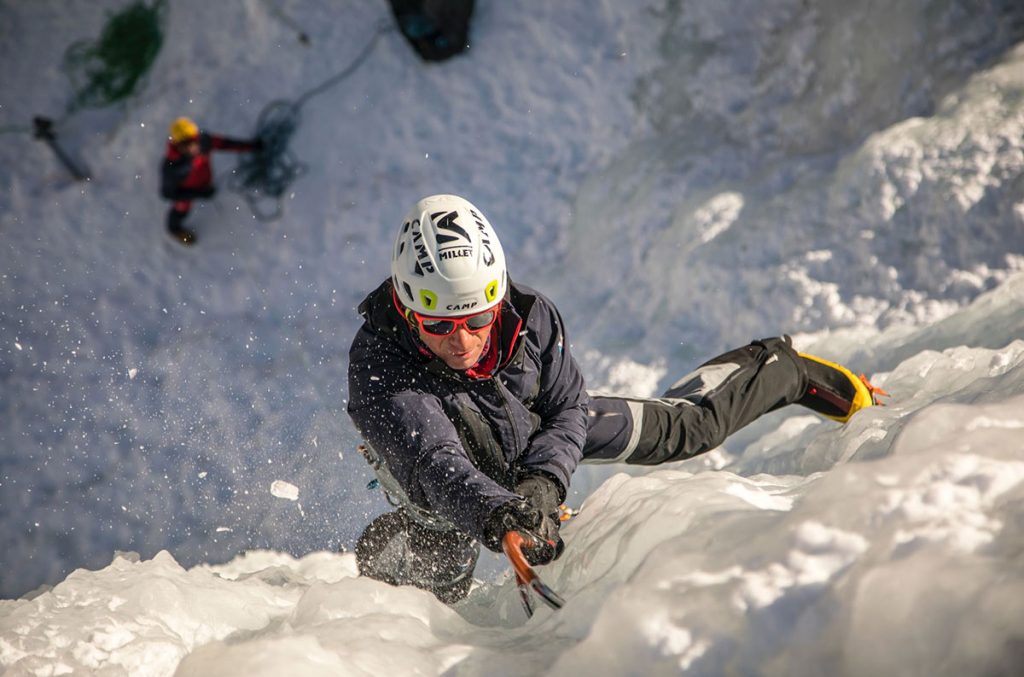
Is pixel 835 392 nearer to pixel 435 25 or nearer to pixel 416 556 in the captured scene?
pixel 416 556

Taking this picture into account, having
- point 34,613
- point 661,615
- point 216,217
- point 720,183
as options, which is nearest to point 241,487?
point 216,217

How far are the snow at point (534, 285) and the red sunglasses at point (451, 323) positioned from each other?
741 mm

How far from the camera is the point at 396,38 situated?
662 centimetres

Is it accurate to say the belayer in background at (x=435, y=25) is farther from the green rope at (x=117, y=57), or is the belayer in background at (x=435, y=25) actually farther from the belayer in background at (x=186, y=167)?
the green rope at (x=117, y=57)

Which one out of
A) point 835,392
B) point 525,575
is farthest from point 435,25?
point 525,575

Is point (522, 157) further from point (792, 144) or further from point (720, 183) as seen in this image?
point (792, 144)

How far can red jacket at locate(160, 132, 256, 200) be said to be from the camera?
21.0 feet

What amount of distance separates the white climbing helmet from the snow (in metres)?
0.84

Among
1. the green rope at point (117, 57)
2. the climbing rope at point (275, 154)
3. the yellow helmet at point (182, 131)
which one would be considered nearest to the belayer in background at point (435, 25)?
the climbing rope at point (275, 154)

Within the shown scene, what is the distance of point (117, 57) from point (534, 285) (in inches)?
166

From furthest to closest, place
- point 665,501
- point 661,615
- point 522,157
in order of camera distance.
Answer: point 522,157, point 665,501, point 661,615

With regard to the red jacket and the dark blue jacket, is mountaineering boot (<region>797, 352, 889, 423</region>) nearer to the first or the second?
the dark blue jacket

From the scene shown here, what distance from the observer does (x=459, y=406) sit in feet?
8.94

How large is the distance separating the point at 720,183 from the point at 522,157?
1.57m
